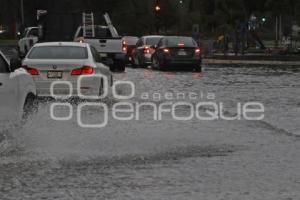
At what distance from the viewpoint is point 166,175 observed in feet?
33.2

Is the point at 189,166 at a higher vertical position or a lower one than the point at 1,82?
lower

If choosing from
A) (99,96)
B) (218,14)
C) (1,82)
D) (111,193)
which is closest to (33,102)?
(1,82)

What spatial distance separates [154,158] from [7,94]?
2.81 metres

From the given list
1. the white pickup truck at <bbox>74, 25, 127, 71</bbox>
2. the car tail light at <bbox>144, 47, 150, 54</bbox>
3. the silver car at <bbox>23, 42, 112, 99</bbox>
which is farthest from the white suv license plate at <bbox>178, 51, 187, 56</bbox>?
the silver car at <bbox>23, 42, 112, 99</bbox>

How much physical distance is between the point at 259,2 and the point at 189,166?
49.6 m

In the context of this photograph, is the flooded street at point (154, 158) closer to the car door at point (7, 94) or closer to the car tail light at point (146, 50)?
the car door at point (7, 94)

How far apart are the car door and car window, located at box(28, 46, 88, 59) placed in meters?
6.58

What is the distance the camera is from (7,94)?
1291cm

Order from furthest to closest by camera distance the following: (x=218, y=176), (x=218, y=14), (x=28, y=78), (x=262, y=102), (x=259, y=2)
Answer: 1. (x=218, y=14)
2. (x=259, y=2)
3. (x=262, y=102)
4. (x=28, y=78)
5. (x=218, y=176)

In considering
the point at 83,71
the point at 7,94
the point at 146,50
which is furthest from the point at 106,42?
the point at 7,94

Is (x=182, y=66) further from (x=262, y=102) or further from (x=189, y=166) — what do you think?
(x=189, y=166)

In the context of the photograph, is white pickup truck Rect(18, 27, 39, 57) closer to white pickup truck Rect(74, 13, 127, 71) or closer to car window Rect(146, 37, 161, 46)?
white pickup truck Rect(74, 13, 127, 71)

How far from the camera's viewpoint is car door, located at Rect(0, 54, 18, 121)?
41.9 ft

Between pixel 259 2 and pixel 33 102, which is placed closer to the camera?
pixel 33 102
